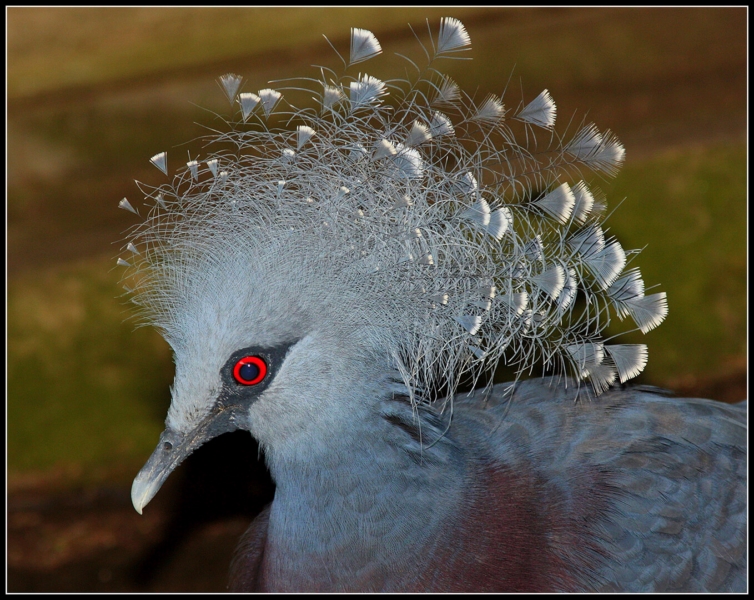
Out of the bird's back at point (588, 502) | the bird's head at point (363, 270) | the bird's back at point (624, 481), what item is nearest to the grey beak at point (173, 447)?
the bird's head at point (363, 270)

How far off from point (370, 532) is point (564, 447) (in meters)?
0.58

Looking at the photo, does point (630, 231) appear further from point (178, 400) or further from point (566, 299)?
point (178, 400)

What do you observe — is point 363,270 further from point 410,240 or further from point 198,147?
point 198,147

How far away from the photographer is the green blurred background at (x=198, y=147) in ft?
11.5

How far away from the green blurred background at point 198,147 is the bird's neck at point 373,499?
1.94m

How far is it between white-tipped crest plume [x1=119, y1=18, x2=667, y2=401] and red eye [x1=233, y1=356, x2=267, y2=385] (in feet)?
0.36

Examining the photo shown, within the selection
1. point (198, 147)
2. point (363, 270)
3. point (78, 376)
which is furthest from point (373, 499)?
point (198, 147)

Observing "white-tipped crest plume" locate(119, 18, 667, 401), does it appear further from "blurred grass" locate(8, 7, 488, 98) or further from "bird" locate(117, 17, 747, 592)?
"blurred grass" locate(8, 7, 488, 98)

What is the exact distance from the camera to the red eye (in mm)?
1584

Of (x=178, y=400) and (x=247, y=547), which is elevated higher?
(x=178, y=400)

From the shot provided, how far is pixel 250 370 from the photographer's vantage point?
1.59 metres

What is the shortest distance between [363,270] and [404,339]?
197 mm

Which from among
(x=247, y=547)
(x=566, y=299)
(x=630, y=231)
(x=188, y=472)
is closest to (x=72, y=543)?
(x=188, y=472)

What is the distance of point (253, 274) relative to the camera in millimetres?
1580
